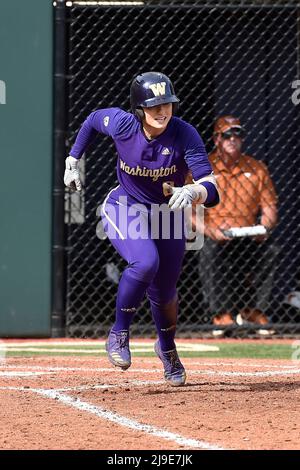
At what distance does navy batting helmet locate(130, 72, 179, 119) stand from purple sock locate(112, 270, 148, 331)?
0.90 metres

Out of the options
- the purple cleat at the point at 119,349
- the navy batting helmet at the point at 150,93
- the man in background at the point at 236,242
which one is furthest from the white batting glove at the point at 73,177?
the man in background at the point at 236,242

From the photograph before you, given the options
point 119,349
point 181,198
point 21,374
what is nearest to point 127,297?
point 119,349

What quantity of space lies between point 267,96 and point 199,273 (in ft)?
6.07

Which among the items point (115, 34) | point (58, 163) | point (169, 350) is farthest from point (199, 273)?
point (169, 350)

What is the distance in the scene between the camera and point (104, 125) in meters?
6.42

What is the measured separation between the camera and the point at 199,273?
9609 mm

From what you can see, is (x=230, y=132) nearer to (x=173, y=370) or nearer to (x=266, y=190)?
(x=266, y=190)

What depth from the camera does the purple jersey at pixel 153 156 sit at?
6125 mm

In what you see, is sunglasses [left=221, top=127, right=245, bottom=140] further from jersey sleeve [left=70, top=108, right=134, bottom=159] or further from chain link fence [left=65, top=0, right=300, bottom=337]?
jersey sleeve [left=70, top=108, right=134, bottom=159]

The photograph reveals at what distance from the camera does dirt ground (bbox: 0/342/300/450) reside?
4746 mm

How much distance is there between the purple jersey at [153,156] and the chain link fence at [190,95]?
3226mm

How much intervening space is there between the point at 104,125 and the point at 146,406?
5.47 feet

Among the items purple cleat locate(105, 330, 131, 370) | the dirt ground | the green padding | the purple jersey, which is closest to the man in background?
the green padding

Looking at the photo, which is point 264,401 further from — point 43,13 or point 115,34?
point 115,34
